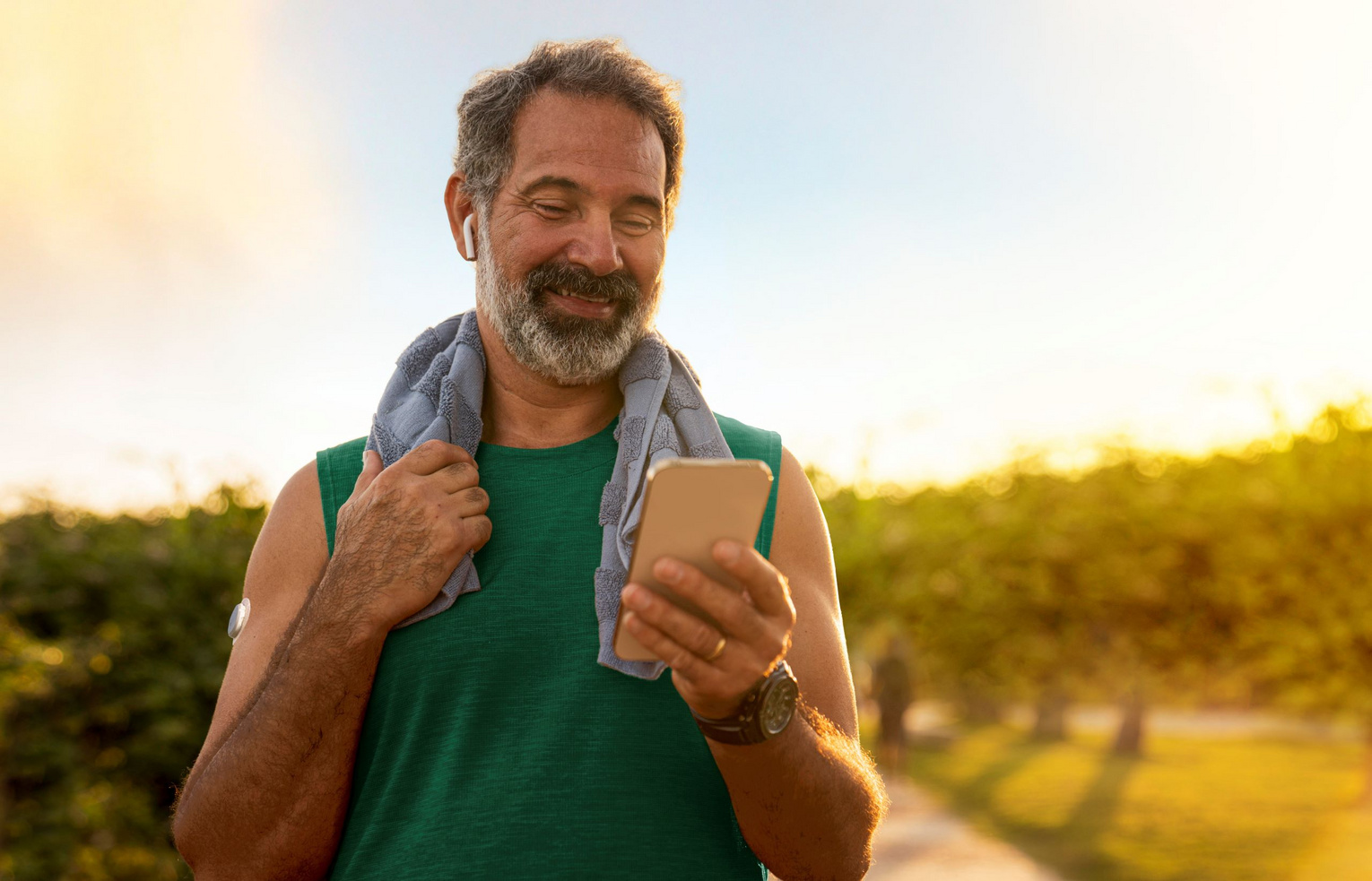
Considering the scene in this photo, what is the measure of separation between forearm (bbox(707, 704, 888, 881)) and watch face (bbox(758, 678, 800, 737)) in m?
0.03

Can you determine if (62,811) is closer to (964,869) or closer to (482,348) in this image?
(482,348)

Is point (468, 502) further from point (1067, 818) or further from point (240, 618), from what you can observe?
point (1067, 818)

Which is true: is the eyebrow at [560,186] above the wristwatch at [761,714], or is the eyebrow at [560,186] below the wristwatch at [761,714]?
above

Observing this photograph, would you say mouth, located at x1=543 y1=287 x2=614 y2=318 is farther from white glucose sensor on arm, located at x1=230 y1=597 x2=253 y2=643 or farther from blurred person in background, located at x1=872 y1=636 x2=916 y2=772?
blurred person in background, located at x1=872 y1=636 x2=916 y2=772

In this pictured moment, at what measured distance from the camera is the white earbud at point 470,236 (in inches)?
96.7

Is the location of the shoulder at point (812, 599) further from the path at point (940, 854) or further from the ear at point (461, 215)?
the path at point (940, 854)

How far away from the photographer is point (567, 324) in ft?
7.25

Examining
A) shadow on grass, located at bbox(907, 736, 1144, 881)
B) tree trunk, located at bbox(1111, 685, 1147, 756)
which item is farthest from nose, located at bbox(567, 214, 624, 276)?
tree trunk, located at bbox(1111, 685, 1147, 756)

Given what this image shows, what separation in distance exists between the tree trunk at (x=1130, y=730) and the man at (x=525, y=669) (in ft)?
22.3

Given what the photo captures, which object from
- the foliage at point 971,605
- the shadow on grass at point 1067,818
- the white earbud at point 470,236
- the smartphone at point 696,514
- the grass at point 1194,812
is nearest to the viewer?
the smartphone at point 696,514

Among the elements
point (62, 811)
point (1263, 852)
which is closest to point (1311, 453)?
point (1263, 852)

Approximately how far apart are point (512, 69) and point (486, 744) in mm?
1501

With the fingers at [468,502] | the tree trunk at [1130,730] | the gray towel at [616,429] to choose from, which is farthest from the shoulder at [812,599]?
the tree trunk at [1130,730]

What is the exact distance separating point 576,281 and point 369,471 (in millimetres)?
599
